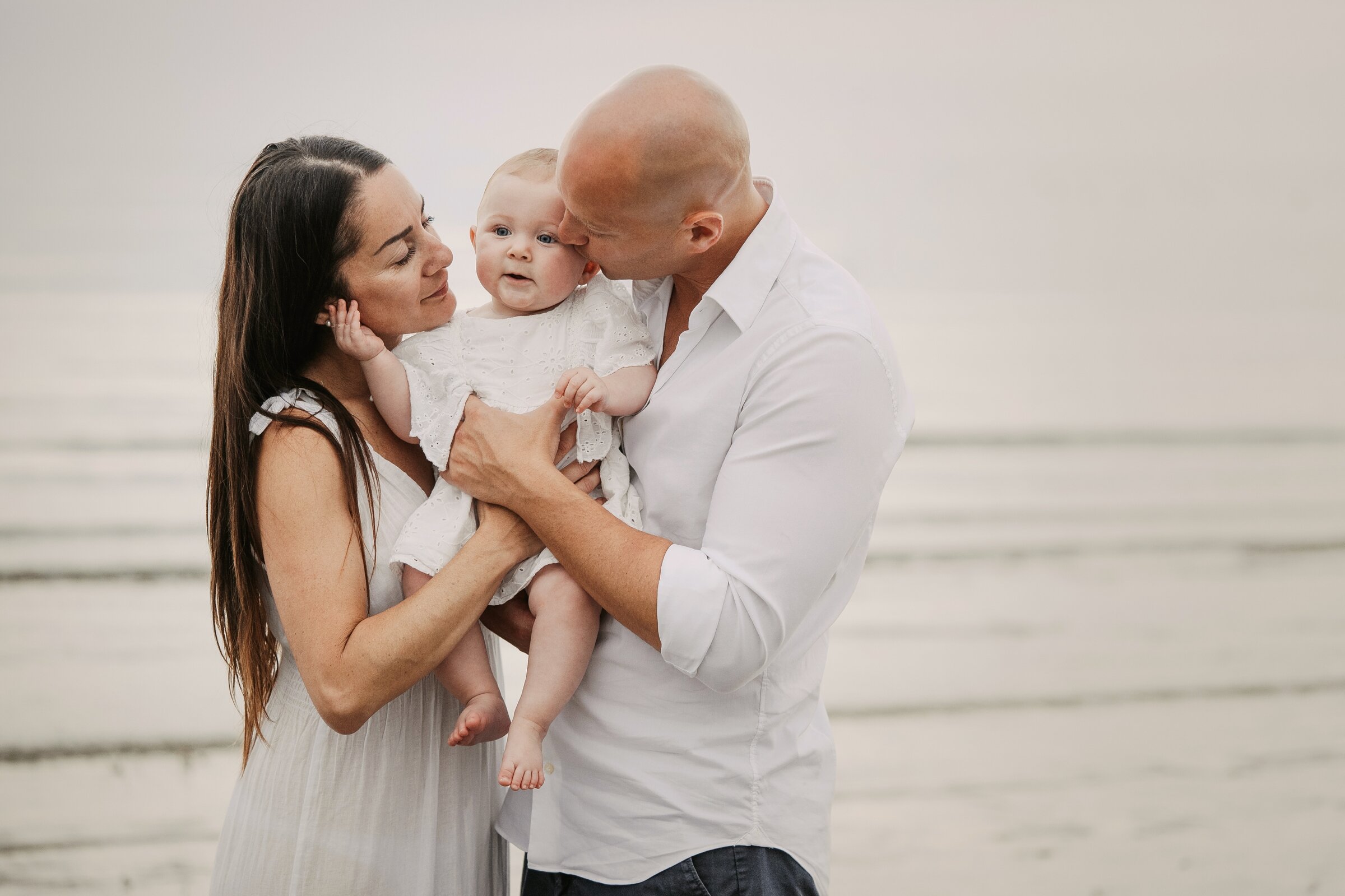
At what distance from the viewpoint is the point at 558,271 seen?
138cm

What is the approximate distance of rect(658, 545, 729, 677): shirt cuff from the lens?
1.10 m

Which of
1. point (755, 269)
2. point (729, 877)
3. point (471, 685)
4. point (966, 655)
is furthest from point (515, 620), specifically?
point (966, 655)

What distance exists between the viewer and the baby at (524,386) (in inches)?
49.3

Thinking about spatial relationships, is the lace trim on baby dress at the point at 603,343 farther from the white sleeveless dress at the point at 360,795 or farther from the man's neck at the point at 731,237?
the white sleeveless dress at the point at 360,795

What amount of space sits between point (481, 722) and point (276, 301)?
567 millimetres

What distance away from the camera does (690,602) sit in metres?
1.10

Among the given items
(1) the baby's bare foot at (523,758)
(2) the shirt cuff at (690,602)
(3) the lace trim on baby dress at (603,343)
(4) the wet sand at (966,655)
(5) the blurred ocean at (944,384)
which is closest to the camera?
(2) the shirt cuff at (690,602)

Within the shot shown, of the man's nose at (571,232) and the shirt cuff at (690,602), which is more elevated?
the man's nose at (571,232)

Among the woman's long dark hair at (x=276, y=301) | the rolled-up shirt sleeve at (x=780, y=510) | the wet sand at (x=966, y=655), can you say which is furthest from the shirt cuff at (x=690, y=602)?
the wet sand at (x=966, y=655)

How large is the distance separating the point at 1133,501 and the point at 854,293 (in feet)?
12.8

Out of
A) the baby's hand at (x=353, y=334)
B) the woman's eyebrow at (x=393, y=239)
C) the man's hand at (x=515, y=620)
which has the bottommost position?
the man's hand at (x=515, y=620)

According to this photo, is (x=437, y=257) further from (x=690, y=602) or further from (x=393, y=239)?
(x=690, y=602)

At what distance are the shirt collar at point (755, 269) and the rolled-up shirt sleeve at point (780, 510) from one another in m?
0.07

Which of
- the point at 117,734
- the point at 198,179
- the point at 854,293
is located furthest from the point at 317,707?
the point at 198,179
